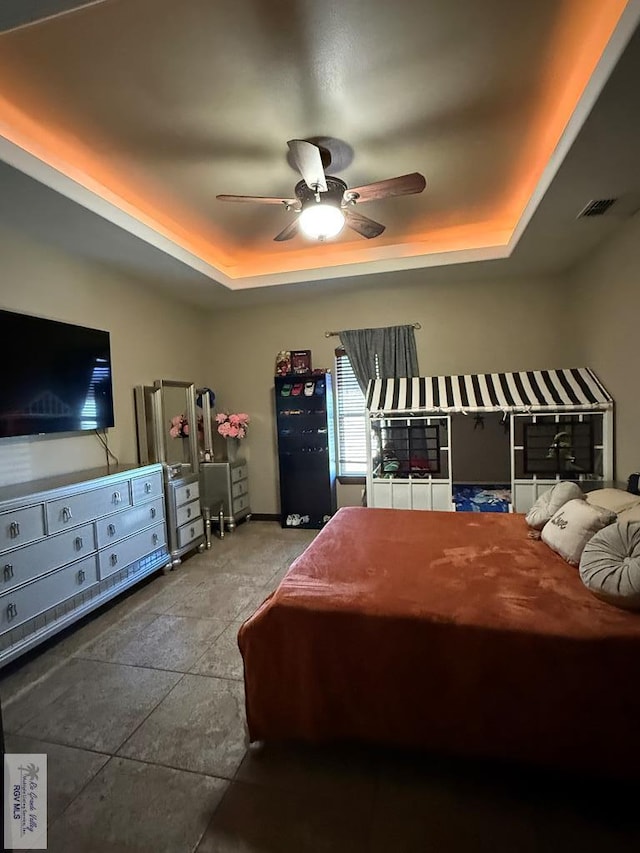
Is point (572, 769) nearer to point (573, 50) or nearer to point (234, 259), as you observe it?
point (573, 50)

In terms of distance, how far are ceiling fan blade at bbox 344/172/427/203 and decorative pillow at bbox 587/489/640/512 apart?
6.81 ft

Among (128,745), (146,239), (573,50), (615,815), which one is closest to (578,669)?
(615,815)

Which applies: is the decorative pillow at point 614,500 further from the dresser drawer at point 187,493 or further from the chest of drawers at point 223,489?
the chest of drawers at point 223,489

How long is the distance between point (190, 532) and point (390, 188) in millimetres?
3345

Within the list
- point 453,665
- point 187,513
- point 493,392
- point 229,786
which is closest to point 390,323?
point 493,392

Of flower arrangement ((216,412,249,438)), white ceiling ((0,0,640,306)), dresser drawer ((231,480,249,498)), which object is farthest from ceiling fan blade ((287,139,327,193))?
dresser drawer ((231,480,249,498))

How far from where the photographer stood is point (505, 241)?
391 cm

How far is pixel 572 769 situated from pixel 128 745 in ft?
5.90

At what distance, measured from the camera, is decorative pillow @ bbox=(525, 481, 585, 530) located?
2607 mm

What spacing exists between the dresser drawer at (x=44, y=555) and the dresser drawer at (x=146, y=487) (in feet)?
1.63

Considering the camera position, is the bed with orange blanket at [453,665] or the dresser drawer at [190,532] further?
the dresser drawer at [190,532]

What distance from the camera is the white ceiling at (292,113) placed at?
171 cm

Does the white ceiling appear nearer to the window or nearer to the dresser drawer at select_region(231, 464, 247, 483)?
the window

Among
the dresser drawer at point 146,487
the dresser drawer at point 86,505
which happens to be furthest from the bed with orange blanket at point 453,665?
the dresser drawer at point 146,487
